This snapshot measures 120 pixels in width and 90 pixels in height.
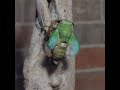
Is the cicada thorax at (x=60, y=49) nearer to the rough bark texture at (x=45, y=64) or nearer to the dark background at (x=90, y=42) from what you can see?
the rough bark texture at (x=45, y=64)

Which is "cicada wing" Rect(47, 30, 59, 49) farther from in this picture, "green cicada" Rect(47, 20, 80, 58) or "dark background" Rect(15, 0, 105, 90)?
"dark background" Rect(15, 0, 105, 90)

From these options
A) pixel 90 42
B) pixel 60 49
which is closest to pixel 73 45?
pixel 60 49

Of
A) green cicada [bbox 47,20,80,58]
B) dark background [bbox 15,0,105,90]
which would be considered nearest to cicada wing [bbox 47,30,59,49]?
green cicada [bbox 47,20,80,58]

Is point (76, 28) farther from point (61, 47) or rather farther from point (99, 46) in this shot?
point (61, 47)

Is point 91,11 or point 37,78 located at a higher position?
point 91,11

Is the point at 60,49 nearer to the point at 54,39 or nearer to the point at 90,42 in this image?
the point at 54,39

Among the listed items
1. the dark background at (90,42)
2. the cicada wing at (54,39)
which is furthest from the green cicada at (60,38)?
the dark background at (90,42)

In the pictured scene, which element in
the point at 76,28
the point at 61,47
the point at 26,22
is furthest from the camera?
the point at 76,28
